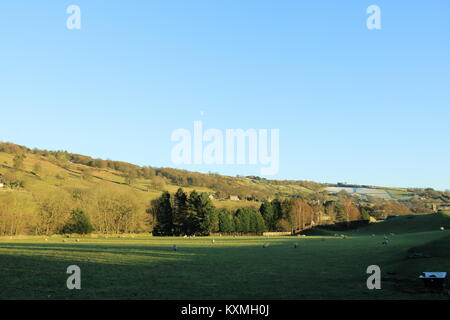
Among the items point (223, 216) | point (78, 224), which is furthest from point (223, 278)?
point (223, 216)

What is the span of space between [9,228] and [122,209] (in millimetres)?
30324

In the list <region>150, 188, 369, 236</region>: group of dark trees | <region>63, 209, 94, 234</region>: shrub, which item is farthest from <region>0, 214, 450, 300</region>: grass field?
<region>150, 188, 369, 236</region>: group of dark trees

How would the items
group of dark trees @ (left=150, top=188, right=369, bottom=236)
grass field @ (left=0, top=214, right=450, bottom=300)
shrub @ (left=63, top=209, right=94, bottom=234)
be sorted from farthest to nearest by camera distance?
1. group of dark trees @ (left=150, top=188, right=369, bottom=236)
2. shrub @ (left=63, top=209, right=94, bottom=234)
3. grass field @ (left=0, top=214, right=450, bottom=300)

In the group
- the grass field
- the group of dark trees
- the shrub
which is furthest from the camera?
the group of dark trees

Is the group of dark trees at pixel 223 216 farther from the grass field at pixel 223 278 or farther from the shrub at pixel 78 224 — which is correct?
the grass field at pixel 223 278

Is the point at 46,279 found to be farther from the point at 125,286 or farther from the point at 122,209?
the point at 122,209

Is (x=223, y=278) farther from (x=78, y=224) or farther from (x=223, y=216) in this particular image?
(x=223, y=216)

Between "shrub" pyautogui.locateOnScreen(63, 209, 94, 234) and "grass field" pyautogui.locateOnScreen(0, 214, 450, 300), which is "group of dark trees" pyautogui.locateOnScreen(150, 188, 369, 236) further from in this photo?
"grass field" pyautogui.locateOnScreen(0, 214, 450, 300)

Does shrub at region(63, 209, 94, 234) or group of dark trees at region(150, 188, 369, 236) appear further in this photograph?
group of dark trees at region(150, 188, 369, 236)

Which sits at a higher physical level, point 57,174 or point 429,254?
point 57,174
